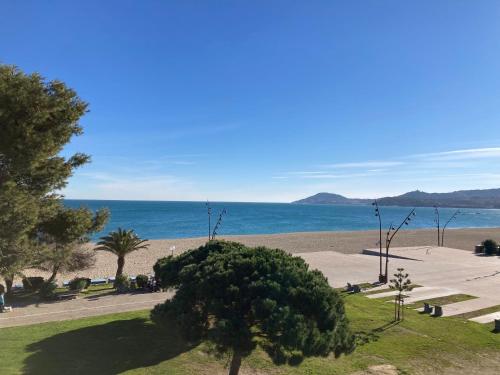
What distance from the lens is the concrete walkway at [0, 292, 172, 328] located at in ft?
63.8

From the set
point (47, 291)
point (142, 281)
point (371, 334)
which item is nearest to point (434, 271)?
point (371, 334)

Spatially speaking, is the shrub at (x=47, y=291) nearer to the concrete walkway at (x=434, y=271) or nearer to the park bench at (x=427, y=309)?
the concrete walkway at (x=434, y=271)

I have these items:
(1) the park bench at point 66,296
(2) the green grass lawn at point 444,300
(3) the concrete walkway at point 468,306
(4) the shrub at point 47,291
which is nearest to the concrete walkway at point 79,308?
(1) the park bench at point 66,296

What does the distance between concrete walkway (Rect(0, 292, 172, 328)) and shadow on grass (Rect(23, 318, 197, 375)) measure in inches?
131

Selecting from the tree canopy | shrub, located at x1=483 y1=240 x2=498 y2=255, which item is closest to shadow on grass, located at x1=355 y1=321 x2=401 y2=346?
the tree canopy

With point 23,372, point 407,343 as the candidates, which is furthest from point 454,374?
point 23,372

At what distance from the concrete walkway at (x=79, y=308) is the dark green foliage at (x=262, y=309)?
31.4ft

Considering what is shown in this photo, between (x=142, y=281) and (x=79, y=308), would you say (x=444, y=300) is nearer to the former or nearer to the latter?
(x=142, y=281)

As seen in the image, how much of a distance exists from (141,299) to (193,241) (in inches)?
1683

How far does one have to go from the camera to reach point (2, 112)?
14.8 meters

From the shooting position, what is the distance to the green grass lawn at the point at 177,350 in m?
13.7

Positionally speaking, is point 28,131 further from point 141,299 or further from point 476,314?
point 476,314

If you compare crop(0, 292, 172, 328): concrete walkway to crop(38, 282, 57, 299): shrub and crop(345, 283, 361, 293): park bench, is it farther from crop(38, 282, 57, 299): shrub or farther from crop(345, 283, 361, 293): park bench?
crop(345, 283, 361, 293): park bench

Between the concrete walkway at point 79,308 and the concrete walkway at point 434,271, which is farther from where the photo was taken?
the concrete walkway at point 434,271
